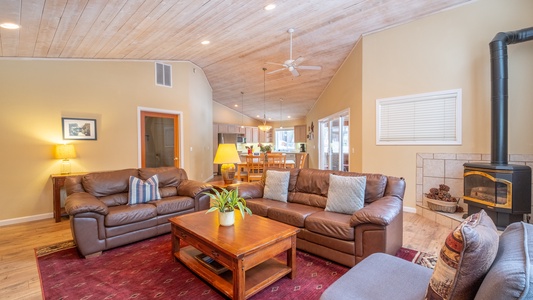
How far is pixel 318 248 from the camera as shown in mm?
2721

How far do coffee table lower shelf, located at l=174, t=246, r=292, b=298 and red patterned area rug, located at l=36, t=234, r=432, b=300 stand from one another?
0.31 ft

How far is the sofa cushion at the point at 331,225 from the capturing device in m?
2.51

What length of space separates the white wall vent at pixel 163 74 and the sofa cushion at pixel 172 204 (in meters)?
2.95

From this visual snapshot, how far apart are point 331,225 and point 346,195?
541mm

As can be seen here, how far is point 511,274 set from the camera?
84cm

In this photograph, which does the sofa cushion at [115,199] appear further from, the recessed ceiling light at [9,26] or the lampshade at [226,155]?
the recessed ceiling light at [9,26]

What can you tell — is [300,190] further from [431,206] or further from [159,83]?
[159,83]

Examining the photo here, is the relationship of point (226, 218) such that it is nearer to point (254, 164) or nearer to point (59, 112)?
point (254, 164)

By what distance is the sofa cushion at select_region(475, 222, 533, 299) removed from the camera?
81 cm

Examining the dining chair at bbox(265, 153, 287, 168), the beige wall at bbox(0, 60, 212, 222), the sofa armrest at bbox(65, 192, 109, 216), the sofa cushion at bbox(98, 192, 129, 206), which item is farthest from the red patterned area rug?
the dining chair at bbox(265, 153, 287, 168)

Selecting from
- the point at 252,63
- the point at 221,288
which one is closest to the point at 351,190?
the point at 221,288

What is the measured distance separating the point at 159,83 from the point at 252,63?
2.14m

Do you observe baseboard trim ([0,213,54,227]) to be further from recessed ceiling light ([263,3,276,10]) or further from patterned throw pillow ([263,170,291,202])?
recessed ceiling light ([263,3,276,10])

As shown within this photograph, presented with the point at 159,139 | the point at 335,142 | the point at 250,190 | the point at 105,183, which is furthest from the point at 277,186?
the point at 335,142
